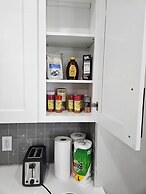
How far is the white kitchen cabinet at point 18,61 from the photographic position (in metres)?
0.92

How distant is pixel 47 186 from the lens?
43.1 inches

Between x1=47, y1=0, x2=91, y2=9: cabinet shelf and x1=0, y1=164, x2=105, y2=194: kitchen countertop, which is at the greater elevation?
x1=47, y1=0, x2=91, y2=9: cabinet shelf

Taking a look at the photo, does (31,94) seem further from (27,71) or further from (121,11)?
(121,11)

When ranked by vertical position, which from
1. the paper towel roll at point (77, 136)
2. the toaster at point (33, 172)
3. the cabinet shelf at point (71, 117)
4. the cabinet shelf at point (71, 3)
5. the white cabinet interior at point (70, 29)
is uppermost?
the cabinet shelf at point (71, 3)

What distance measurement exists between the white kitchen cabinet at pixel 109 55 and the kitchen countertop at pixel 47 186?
0.47m

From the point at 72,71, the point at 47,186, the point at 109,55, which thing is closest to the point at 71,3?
the point at 72,71

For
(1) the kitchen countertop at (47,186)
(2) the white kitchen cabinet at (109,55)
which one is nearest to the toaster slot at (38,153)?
(1) the kitchen countertop at (47,186)

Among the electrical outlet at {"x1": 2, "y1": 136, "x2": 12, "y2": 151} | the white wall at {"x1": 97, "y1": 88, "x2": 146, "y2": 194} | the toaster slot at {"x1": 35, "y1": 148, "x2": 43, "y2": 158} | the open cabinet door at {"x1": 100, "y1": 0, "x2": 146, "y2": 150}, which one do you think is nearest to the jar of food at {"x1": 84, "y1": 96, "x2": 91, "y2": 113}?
the white wall at {"x1": 97, "y1": 88, "x2": 146, "y2": 194}

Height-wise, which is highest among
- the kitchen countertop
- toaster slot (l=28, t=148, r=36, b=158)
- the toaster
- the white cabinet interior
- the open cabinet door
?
the white cabinet interior

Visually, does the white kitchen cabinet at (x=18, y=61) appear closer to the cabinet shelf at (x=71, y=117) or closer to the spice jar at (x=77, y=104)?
the cabinet shelf at (x=71, y=117)

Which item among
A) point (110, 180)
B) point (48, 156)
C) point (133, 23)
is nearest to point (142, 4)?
point (133, 23)

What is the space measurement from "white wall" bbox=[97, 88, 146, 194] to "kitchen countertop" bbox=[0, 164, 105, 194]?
0.35 ft

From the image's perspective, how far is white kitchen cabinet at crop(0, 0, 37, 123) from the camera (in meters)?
0.92

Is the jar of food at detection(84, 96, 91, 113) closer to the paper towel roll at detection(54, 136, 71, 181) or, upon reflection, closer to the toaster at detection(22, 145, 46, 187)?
the paper towel roll at detection(54, 136, 71, 181)
